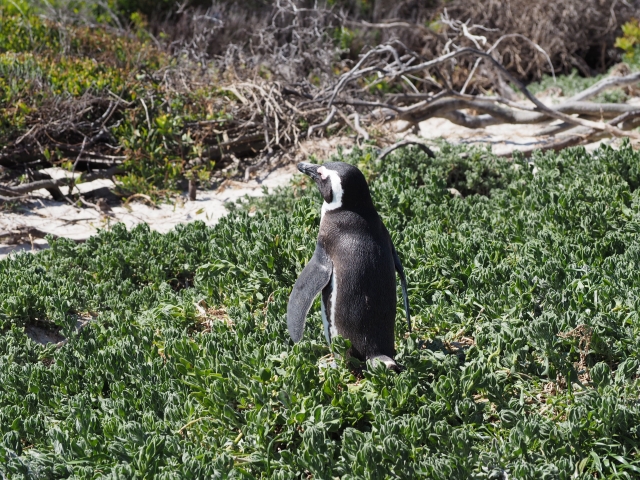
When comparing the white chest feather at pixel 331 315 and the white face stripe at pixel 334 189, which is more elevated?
the white face stripe at pixel 334 189

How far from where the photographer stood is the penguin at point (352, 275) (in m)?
3.17

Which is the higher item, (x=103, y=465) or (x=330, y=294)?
(x=330, y=294)

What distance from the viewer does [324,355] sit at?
341 centimetres

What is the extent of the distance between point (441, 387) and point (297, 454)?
61cm

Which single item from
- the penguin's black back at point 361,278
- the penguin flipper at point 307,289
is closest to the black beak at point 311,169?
the penguin's black back at point 361,278

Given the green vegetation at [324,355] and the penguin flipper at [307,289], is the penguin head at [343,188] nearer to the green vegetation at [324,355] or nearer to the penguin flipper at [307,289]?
the penguin flipper at [307,289]

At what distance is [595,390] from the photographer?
3.04m

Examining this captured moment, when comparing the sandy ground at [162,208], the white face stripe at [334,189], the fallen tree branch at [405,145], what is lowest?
the sandy ground at [162,208]

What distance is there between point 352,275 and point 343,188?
367 mm

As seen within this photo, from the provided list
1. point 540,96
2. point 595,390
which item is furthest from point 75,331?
point 540,96

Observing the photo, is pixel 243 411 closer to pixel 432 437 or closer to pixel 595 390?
pixel 432 437

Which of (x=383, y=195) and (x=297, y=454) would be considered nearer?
(x=297, y=454)

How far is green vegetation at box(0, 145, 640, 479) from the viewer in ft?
8.94

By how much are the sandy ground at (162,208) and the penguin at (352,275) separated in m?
3.12
